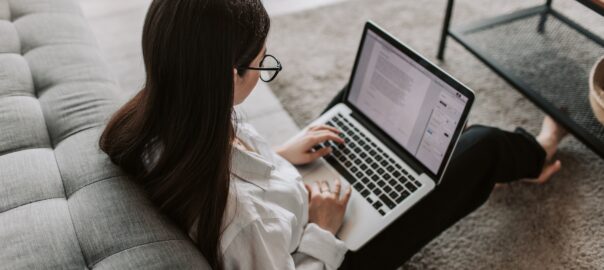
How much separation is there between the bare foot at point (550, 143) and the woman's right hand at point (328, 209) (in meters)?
0.73

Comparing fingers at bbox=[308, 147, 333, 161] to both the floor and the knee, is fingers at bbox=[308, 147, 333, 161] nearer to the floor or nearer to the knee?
the knee

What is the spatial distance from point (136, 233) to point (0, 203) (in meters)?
0.24

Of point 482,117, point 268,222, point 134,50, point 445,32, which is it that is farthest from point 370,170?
point 134,50

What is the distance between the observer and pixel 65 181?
88 cm

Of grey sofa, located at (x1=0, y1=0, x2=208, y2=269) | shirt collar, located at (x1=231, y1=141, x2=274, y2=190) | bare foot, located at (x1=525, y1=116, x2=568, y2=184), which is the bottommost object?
bare foot, located at (x1=525, y1=116, x2=568, y2=184)

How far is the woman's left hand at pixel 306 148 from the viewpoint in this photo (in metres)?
1.14

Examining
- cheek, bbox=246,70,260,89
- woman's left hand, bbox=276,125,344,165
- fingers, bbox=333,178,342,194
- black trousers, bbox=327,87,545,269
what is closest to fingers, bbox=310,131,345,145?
woman's left hand, bbox=276,125,344,165

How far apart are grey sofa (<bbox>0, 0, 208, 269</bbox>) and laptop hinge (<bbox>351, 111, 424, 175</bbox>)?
21.1 inches

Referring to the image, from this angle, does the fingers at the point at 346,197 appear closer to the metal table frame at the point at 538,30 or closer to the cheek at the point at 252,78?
the cheek at the point at 252,78

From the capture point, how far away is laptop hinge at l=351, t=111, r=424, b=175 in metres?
1.12

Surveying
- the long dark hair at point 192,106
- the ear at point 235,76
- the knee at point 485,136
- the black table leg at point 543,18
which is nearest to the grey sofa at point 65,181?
the long dark hair at point 192,106

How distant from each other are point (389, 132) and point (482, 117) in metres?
0.70

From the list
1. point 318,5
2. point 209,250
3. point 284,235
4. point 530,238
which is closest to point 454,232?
point 530,238

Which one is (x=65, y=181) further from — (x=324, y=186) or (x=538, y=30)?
(x=538, y=30)
